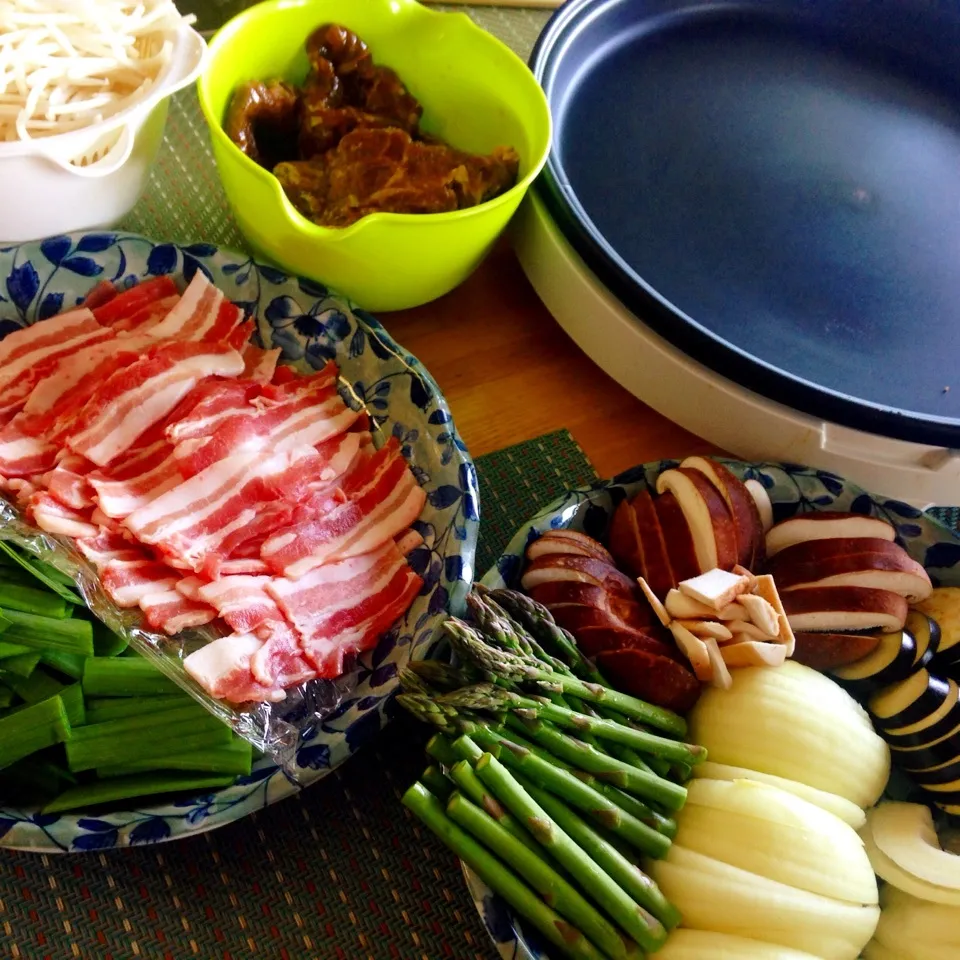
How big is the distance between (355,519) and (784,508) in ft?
1.62

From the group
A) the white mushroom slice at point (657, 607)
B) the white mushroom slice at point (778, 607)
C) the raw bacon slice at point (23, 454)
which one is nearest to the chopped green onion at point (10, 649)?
the raw bacon slice at point (23, 454)

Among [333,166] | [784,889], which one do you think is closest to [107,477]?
[333,166]

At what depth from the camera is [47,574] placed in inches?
31.7

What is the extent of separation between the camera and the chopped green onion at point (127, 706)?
765 millimetres

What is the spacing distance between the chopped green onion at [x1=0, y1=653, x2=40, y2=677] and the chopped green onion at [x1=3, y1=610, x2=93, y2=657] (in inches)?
0.4

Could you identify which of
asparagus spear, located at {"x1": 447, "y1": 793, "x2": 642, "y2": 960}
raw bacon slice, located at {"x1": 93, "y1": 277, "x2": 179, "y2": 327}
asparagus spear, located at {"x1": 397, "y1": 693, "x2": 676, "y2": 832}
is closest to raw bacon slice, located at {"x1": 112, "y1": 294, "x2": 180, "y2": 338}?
raw bacon slice, located at {"x1": 93, "y1": 277, "x2": 179, "y2": 327}

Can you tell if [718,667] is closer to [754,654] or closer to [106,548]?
[754,654]

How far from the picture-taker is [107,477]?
0.90 metres

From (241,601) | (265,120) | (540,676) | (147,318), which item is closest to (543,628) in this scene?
(540,676)

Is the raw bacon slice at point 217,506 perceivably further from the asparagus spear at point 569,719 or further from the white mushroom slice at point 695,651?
the white mushroom slice at point 695,651

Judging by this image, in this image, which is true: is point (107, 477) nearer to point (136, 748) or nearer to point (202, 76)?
point (136, 748)

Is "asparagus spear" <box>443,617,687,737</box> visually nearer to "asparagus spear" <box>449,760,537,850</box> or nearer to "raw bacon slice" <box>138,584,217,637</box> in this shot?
"asparagus spear" <box>449,760,537,850</box>

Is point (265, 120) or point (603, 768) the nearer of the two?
point (603, 768)

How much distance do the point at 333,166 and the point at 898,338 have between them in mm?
747
